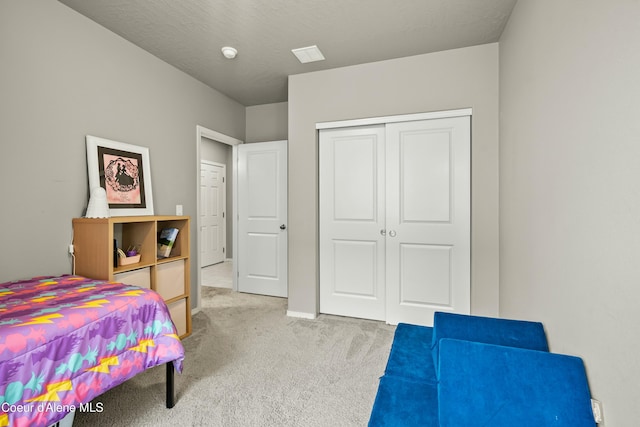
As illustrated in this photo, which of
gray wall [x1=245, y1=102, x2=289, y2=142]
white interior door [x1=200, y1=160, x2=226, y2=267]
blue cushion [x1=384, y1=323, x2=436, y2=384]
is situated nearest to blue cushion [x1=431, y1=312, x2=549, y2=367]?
blue cushion [x1=384, y1=323, x2=436, y2=384]

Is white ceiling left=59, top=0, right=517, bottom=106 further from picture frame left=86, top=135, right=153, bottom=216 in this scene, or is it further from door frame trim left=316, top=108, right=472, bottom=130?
picture frame left=86, top=135, right=153, bottom=216

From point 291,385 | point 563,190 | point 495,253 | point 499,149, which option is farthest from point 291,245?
point 563,190

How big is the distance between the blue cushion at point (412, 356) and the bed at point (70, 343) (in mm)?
1162

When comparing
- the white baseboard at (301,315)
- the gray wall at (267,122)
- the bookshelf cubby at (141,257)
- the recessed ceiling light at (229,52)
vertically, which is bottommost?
the white baseboard at (301,315)

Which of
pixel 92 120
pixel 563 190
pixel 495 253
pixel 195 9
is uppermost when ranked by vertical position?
pixel 195 9

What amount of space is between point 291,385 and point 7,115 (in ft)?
8.03

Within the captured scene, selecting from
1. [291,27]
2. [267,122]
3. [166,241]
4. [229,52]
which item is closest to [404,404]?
[166,241]

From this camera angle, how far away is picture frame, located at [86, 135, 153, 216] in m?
2.27

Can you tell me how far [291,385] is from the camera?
1940 mm

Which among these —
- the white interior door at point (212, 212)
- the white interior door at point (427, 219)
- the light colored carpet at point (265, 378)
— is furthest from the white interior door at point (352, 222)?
the white interior door at point (212, 212)

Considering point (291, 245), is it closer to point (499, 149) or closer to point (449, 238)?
point (449, 238)

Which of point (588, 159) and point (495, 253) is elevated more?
point (588, 159)

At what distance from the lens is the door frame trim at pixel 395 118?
2.68 metres

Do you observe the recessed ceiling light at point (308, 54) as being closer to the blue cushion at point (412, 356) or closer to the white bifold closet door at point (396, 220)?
the white bifold closet door at point (396, 220)
